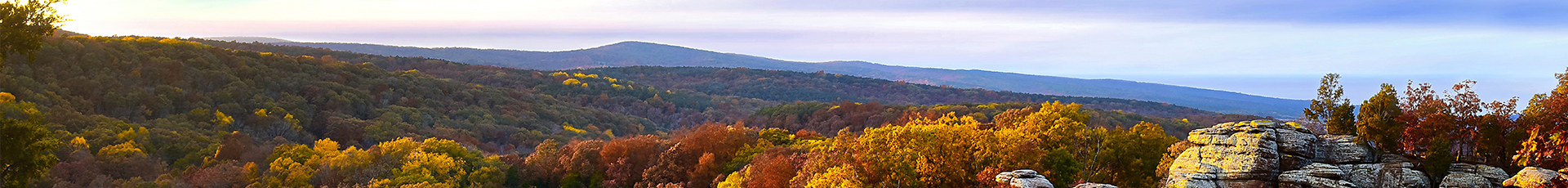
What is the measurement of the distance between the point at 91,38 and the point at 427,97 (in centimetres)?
2334

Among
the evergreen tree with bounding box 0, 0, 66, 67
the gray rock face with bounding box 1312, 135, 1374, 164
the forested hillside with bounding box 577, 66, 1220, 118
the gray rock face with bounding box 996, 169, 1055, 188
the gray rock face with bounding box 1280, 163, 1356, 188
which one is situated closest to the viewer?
the evergreen tree with bounding box 0, 0, 66, 67

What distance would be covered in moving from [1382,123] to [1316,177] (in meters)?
2.68

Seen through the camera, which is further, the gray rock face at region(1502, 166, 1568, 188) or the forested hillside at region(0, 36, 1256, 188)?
the forested hillside at region(0, 36, 1256, 188)

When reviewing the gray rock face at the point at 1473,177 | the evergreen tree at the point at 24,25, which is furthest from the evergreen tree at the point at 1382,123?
the evergreen tree at the point at 24,25

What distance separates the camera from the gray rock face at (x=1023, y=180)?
17766 mm

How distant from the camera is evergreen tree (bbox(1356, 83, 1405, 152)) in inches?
715

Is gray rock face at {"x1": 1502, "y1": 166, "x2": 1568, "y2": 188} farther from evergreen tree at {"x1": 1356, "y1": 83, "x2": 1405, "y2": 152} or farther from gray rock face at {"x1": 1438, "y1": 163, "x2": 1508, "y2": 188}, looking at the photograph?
evergreen tree at {"x1": 1356, "y1": 83, "x2": 1405, "y2": 152}

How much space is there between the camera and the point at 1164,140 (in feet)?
83.2

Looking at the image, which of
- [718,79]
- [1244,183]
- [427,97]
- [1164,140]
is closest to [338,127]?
[427,97]

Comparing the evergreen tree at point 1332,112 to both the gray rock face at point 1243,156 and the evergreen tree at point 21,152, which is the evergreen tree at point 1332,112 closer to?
the gray rock face at point 1243,156

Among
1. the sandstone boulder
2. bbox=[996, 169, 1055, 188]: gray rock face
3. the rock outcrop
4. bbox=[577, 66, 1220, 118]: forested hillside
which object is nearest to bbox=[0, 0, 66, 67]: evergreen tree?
bbox=[996, 169, 1055, 188]: gray rock face

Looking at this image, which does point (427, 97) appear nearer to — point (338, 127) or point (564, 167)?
point (338, 127)

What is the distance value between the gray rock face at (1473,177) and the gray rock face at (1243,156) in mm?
2445

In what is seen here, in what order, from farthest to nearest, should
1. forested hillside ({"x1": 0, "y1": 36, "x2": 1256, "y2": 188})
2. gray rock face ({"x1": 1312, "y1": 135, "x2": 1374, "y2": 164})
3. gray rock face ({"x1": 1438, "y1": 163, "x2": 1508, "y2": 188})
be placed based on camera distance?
forested hillside ({"x1": 0, "y1": 36, "x2": 1256, "y2": 188}) → gray rock face ({"x1": 1312, "y1": 135, "x2": 1374, "y2": 164}) → gray rock face ({"x1": 1438, "y1": 163, "x2": 1508, "y2": 188})
